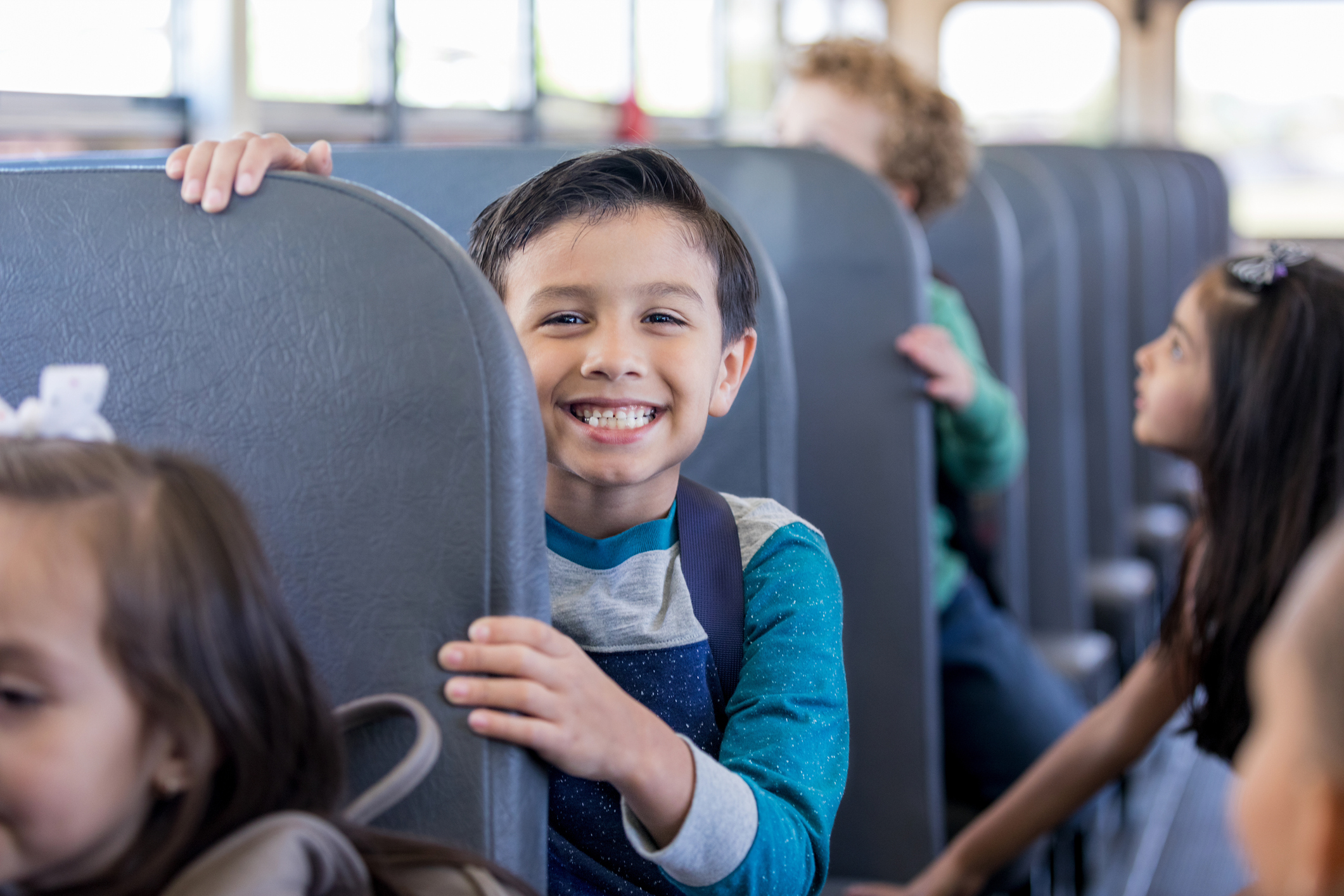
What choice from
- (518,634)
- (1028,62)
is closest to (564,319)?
(518,634)

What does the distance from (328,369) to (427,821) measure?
23 centimetres

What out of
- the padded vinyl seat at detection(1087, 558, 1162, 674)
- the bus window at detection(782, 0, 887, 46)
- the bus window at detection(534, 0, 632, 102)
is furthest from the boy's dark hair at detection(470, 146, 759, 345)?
the bus window at detection(782, 0, 887, 46)

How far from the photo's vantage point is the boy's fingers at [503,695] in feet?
2.07

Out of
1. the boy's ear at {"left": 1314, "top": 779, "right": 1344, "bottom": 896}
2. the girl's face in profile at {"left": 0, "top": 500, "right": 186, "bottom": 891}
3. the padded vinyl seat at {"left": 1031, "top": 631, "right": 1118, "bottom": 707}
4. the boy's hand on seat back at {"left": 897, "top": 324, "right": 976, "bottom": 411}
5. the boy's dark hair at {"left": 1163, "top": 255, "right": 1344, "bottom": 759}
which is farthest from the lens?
the padded vinyl seat at {"left": 1031, "top": 631, "right": 1118, "bottom": 707}

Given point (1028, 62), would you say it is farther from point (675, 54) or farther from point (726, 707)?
point (726, 707)

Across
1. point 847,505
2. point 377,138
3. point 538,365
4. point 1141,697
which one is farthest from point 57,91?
point 1141,697

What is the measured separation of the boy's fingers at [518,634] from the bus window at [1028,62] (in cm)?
629

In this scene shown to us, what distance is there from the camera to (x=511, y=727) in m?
0.64

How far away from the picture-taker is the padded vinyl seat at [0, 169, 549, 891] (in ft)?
2.15

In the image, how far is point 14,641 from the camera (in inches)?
19.5

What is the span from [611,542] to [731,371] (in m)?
0.11

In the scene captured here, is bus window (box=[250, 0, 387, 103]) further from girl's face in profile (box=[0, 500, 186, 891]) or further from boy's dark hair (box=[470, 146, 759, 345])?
girl's face in profile (box=[0, 500, 186, 891])

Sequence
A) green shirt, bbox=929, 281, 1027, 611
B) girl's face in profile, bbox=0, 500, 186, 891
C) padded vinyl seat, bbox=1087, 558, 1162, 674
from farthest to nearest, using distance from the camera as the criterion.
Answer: padded vinyl seat, bbox=1087, 558, 1162, 674, green shirt, bbox=929, 281, 1027, 611, girl's face in profile, bbox=0, 500, 186, 891

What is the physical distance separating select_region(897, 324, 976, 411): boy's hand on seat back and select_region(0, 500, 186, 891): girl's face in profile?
0.93m
